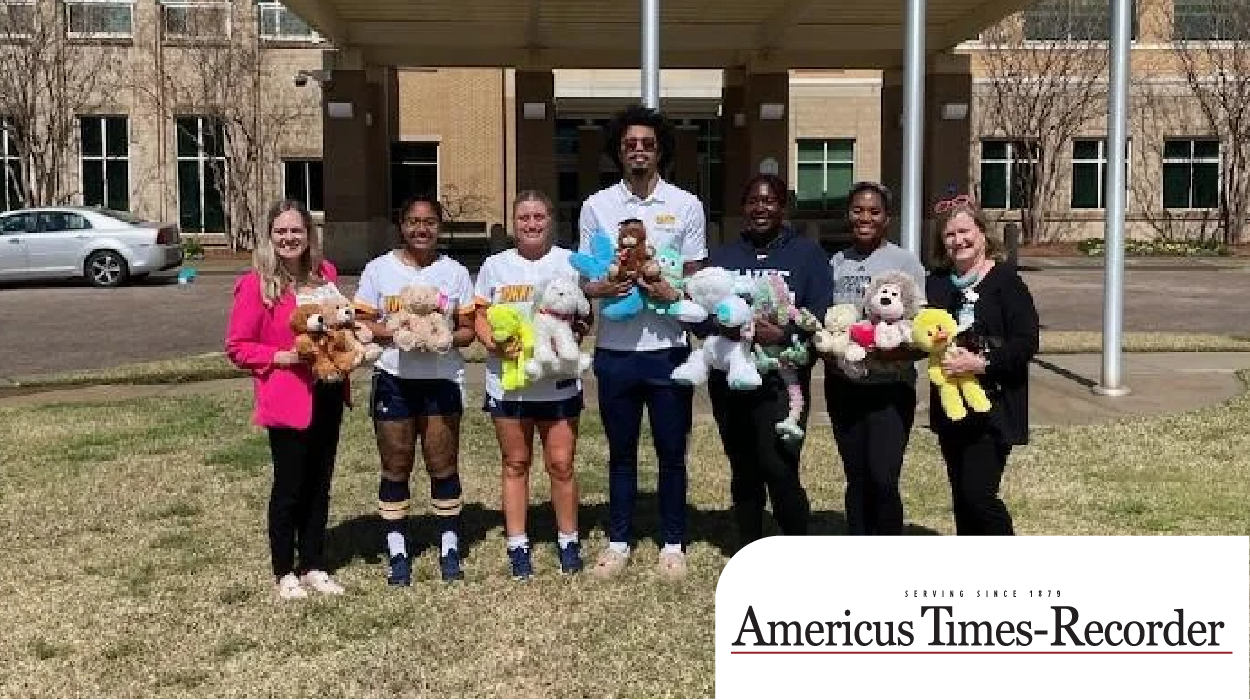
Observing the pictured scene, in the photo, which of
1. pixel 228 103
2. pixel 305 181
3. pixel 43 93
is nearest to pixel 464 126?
pixel 305 181

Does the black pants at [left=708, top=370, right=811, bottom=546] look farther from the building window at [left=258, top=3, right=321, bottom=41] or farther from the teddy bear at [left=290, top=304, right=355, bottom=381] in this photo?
the building window at [left=258, top=3, right=321, bottom=41]

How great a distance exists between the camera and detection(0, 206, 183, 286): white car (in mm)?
21766

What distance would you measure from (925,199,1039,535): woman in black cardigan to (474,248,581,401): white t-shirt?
1.50 metres

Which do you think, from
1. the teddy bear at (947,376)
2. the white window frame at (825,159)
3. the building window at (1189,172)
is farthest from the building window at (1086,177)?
the teddy bear at (947,376)

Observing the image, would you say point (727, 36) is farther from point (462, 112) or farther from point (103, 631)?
point (103, 631)

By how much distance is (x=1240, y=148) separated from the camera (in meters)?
32.2

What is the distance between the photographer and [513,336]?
4.87 m

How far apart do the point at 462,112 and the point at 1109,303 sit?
82.8ft

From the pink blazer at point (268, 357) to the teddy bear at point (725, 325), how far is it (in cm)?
149

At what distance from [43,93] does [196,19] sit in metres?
4.07

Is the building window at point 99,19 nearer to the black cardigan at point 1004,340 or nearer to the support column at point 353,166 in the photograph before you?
the support column at point 353,166

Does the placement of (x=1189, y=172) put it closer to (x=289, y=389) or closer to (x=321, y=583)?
(x=321, y=583)

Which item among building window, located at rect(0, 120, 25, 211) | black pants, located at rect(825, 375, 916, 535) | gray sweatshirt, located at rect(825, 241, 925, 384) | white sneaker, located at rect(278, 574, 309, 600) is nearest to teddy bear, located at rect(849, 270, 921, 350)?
gray sweatshirt, located at rect(825, 241, 925, 384)

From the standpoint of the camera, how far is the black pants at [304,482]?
489cm
